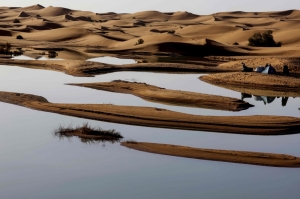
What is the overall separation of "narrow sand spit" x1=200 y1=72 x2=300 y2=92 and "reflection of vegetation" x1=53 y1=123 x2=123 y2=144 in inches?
534

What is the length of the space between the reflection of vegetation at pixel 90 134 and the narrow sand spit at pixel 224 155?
3.58ft

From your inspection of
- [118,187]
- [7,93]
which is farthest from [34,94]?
[118,187]

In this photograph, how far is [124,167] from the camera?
15805 millimetres

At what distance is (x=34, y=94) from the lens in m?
26.5

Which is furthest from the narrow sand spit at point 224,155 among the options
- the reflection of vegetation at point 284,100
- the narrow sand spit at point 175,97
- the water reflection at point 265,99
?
the reflection of vegetation at point 284,100

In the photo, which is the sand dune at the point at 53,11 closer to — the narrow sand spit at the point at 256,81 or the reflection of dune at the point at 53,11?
the reflection of dune at the point at 53,11

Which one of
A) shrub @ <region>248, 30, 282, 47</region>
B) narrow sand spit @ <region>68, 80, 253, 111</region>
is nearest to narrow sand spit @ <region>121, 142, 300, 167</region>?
narrow sand spit @ <region>68, 80, 253, 111</region>

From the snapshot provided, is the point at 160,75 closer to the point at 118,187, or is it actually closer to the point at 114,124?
the point at 114,124

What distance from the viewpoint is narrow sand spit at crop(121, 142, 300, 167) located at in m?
16.4

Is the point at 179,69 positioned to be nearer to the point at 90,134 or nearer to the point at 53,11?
the point at 90,134

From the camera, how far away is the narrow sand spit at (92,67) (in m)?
34.9

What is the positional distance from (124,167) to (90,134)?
3.47 m

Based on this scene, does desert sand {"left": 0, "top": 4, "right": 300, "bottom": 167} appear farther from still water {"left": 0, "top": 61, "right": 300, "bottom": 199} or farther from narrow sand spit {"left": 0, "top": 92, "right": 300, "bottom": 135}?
still water {"left": 0, "top": 61, "right": 300, "bottom": 199}

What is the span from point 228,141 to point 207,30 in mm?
61124
